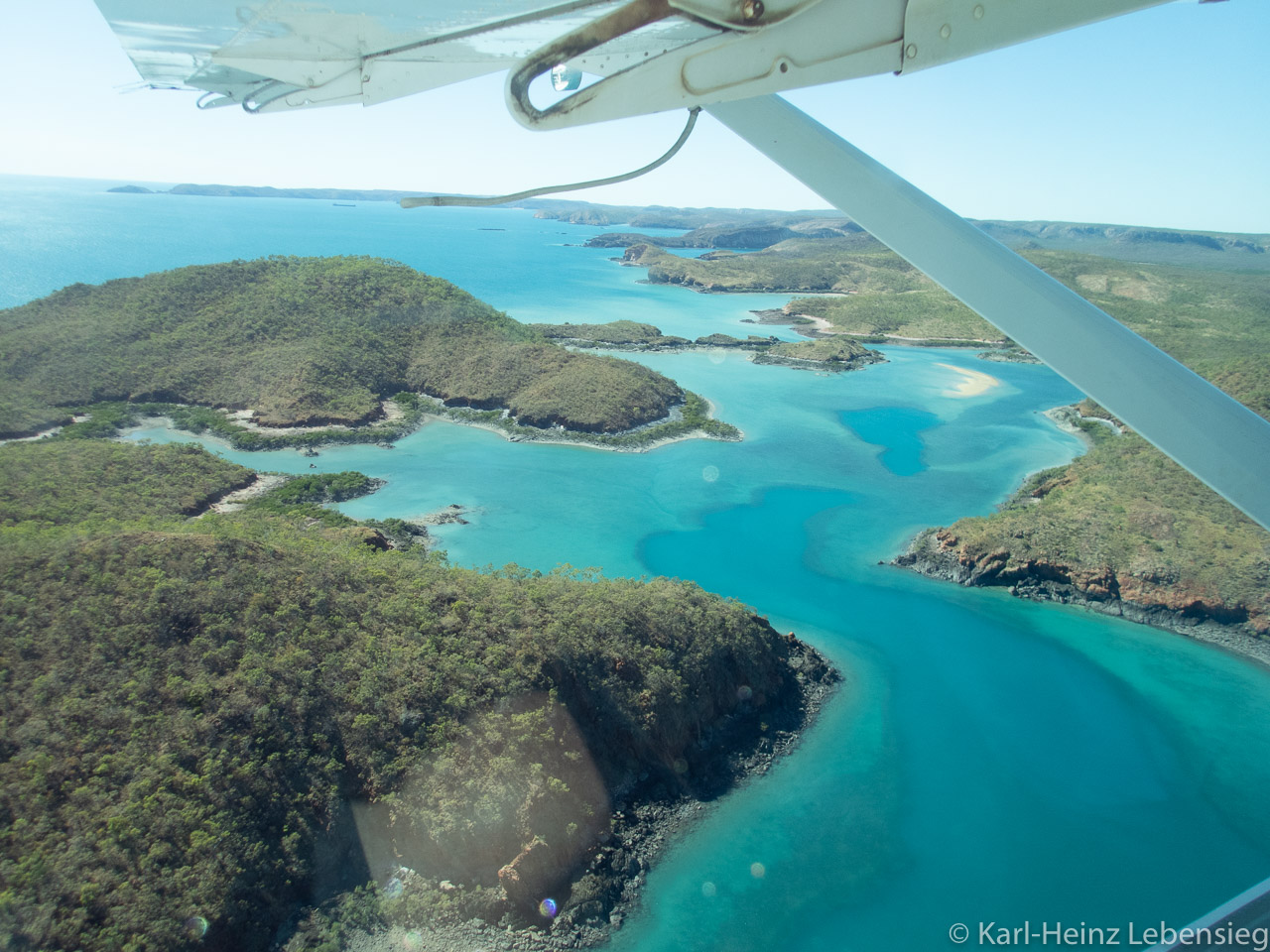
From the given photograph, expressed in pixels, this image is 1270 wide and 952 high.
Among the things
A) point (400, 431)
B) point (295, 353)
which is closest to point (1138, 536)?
point (400, 431)

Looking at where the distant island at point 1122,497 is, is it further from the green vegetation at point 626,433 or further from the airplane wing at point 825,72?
the airplane wing at point 825,72

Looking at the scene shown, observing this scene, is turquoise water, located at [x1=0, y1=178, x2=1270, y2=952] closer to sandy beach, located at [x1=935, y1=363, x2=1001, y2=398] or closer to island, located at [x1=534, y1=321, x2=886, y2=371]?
sandy beach, located at [x1=935, y1=363, x2=1001, y2=398]

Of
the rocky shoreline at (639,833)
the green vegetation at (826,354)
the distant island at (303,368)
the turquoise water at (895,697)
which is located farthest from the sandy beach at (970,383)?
the rocky shoreline at (639,833)

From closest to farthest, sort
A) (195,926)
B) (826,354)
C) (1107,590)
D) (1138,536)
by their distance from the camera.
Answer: (195,926)
(1107,590)
(1138,536)
(826,354)

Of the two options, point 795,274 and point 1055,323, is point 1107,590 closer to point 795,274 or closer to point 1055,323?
point 1055,323

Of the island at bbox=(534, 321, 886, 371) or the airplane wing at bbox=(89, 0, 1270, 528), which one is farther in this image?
the island at bbox=(534, 321, 886, 371)

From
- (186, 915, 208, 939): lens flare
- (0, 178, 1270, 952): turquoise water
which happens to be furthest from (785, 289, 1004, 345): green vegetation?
(186, 915, 208, 939): lens flare
